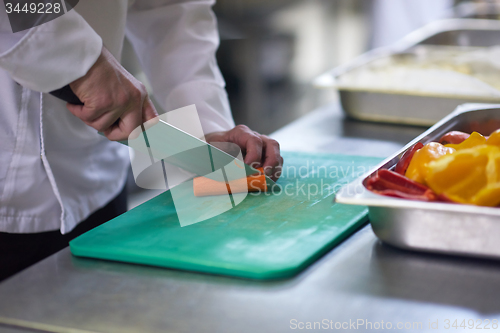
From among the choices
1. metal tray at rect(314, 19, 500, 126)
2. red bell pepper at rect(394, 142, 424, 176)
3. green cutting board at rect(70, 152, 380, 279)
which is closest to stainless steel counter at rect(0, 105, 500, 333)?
green cutting board at rect(70, 152, 380, 279)

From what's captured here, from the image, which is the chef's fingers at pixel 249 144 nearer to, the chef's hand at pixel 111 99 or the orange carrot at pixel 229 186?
the orange carrot at pixel 229 186

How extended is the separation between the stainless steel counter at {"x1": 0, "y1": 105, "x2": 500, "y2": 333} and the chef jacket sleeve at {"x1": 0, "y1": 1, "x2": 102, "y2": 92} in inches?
10.9

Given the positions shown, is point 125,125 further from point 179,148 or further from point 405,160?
point 405,160

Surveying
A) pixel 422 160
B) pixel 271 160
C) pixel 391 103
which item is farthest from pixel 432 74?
pixel 422 160

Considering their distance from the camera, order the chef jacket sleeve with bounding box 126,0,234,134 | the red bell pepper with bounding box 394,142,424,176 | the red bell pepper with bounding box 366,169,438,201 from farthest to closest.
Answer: the chef jacket sleeve with bounding box 126,0,234,134, the red bell pepper with bounding box 394,142,424,176, the red bell pepper with bounding box 366,169,438,201

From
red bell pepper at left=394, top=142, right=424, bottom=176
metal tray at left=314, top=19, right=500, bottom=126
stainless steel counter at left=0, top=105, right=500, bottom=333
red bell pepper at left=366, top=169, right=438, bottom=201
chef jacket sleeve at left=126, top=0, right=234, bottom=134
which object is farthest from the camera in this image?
metal tray at left=314, top=19, right=500, bottom=126

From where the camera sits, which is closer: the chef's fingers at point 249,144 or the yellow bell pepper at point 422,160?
the yellow bell pepper at point 422,160

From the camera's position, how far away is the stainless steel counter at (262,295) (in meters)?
0.54

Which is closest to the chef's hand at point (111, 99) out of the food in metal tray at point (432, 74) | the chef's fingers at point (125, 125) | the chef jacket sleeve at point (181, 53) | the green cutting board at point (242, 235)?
the chef's fingers at point (125, 125)

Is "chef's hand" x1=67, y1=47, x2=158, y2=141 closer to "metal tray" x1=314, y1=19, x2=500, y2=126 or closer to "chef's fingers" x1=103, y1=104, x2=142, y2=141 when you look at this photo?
"chef's fingers" x1=103, y1=104, x2=142, y2=141

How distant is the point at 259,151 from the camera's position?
0.94 metres

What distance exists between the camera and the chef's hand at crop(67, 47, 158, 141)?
0.75 m

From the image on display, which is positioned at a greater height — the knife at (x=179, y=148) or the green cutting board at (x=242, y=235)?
the knife at (x=179, y=148)

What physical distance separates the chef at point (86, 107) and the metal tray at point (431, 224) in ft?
1.08
